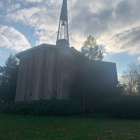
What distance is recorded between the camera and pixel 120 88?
58.4ft

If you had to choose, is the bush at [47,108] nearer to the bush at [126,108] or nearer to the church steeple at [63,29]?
the bush at [126,108]

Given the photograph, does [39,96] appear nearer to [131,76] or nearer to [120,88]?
[120,88]

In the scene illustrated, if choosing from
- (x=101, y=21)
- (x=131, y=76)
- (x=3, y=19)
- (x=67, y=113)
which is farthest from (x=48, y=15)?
(x=131, y=76)

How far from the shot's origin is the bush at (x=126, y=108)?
522 inches

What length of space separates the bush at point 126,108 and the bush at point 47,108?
12.0ft

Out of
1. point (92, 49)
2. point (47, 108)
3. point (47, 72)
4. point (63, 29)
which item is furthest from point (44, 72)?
point (92, 49)

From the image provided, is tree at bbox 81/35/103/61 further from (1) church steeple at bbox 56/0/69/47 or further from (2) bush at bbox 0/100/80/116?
(2) bush at bbox 0/100/80/116

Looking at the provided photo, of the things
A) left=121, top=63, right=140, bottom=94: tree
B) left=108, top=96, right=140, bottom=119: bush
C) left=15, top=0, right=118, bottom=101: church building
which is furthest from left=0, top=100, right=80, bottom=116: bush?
left=121, top=63, right=140, bottom=94: tree

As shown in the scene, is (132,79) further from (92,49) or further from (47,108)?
(47,108)

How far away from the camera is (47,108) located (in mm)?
14492

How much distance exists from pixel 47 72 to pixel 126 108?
962 centimetres

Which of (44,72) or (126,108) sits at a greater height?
(44,72)

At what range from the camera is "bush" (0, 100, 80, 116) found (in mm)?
14516

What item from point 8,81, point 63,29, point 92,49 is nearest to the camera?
point 63,29
